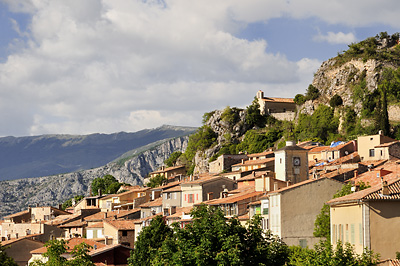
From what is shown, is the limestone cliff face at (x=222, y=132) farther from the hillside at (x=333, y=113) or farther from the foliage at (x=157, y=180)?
the foliage at (x=157, y=180)

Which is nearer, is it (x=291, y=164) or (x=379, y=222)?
(x=379, y=222)

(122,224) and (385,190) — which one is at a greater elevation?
(385,190)

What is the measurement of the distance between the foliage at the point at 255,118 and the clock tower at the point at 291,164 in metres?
79.0

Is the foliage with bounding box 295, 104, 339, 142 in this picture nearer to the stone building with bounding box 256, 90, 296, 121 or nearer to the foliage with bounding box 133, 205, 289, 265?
the stone building with bounding box 256, 90, 296, 121

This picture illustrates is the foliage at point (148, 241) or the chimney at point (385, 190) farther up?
the chimney at point (385, 190)

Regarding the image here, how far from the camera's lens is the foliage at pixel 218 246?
44.5 m

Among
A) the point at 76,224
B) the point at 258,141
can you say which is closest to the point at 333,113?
the point at 258,141

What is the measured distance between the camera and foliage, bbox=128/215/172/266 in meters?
65.1

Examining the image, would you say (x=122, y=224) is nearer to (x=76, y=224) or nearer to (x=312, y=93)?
(x=76, y=224)

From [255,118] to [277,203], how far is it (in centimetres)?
9901

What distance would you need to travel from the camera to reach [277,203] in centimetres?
6378

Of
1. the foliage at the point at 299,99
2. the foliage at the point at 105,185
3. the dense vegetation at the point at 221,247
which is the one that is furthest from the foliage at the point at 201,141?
the dense vegetation at the point at 221,247

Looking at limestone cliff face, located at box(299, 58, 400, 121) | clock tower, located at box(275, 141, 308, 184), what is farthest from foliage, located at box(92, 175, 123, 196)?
clock tower, located at box(275, 141, 308, 184)

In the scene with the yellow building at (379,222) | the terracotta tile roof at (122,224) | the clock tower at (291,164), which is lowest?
the terracotta tile roof at (122,224)
